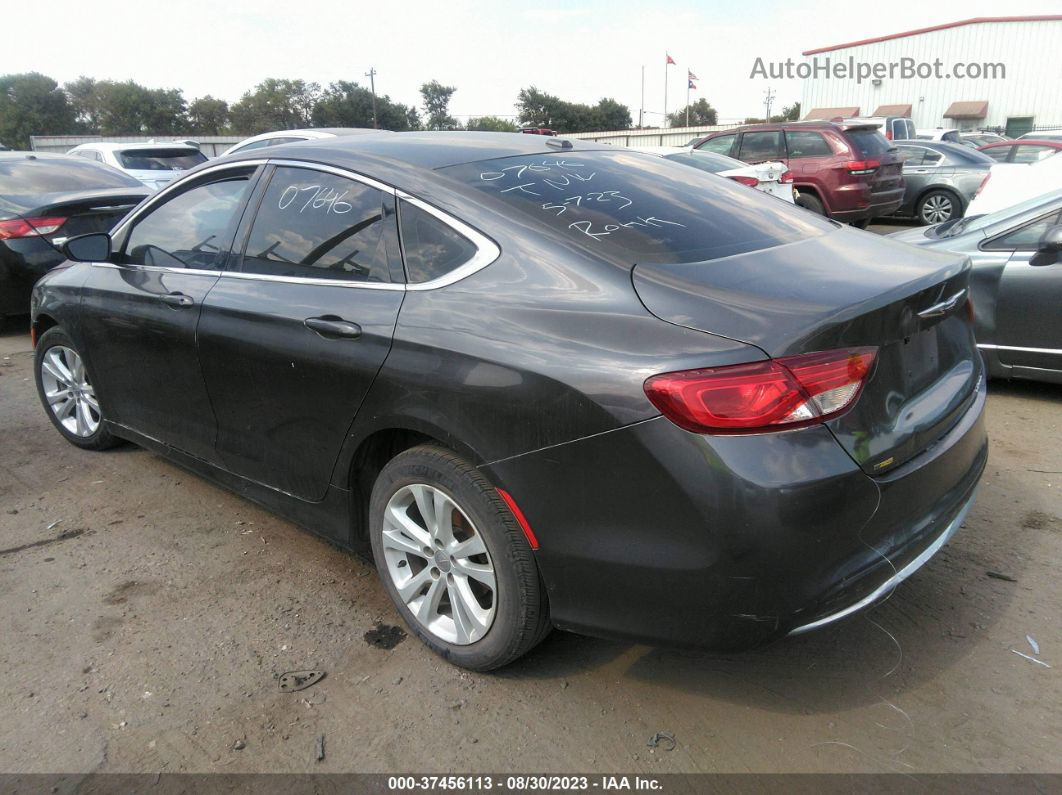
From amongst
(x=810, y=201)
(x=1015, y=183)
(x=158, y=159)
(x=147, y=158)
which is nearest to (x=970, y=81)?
(x=810, y=201)

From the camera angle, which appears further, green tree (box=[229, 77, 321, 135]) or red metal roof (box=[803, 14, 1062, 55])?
green tree (box=[229, 77, 321, 135])

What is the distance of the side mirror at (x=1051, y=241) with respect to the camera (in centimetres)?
463

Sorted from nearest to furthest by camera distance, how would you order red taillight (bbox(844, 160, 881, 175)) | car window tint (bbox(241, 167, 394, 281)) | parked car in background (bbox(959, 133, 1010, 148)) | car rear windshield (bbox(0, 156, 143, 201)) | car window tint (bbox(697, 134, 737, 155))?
car window tint (bbox(241, 167, 394, 281)), car rear windshield (bbox(0, 156, 143, 201)), red taillight (bbox(844, 160, 881, 175)), car window tint (bbox(697, 134, 737, 155)), parked car in background (bbox(959, 133, 1010, 148))

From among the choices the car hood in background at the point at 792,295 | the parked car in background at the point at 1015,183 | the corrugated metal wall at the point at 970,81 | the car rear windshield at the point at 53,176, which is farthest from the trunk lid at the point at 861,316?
the corrugated metal wall at the point at 970,81

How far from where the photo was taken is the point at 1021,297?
4812 mm

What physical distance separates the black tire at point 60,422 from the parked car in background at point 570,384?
1133 mm

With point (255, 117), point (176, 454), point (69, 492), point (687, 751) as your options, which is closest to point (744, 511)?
point (687, 751)

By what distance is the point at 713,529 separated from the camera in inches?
77.0

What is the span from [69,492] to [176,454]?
0.87 m

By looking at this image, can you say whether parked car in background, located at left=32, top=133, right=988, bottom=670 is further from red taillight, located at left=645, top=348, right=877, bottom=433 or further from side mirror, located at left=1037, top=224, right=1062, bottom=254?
side mirror, located at left=1037, top=224, right=1062, bottom=254

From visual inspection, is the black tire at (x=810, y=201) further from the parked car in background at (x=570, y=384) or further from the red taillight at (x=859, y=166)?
the parked car in background at (x=570, y=384)

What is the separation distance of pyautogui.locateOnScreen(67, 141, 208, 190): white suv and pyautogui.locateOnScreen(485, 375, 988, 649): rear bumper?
12444 mm

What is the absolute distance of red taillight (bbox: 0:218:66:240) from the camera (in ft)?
22.6

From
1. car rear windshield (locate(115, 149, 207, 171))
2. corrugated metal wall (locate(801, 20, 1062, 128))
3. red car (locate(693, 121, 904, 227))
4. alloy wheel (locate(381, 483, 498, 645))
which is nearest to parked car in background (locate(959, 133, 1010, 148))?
red car (locate(693, 121, 904, 227))
